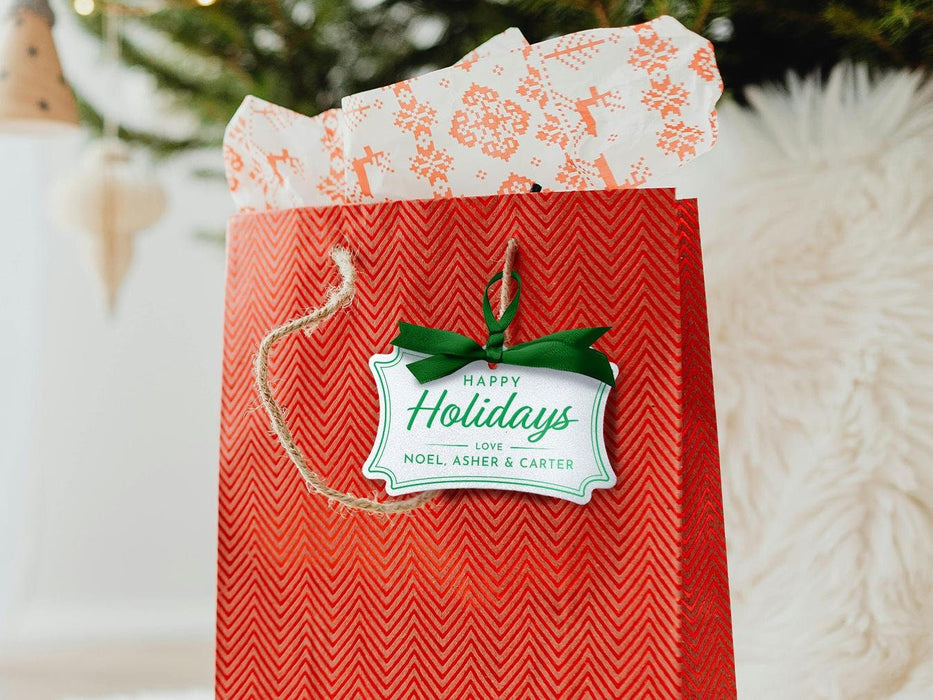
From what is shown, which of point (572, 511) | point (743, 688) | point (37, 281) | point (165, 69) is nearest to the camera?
point (572, 511)

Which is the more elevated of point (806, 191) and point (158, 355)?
point (158, 355)

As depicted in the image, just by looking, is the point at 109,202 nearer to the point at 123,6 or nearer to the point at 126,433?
the point at 123,6

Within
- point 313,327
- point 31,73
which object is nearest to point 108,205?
point 31,73

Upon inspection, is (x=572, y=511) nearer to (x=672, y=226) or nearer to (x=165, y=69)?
(x=672, y=226)

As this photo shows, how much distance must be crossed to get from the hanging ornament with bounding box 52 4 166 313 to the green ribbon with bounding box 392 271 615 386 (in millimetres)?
542

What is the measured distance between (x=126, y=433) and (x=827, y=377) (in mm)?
1110

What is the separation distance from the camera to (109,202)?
81 cm

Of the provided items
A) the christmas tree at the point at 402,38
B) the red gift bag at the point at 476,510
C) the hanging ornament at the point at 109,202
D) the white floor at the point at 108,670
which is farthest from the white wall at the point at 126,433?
the red gift bag at the point at 476,510

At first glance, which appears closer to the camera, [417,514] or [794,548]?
[417,514]

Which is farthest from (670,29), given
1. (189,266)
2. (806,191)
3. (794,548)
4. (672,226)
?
(189,266)

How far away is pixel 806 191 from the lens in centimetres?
52

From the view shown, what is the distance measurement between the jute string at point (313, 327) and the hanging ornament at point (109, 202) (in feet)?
1.60

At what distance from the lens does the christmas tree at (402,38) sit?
529mm

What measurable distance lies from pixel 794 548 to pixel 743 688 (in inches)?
3.7
